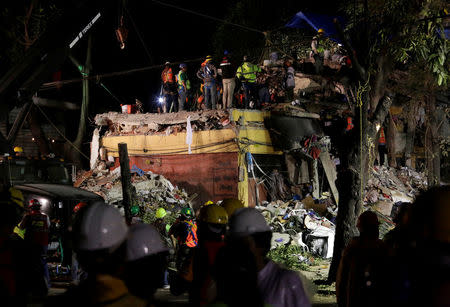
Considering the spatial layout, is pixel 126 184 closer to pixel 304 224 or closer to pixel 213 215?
pixel 304 224

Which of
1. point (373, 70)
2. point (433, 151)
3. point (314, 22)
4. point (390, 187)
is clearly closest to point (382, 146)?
point (390, 187)

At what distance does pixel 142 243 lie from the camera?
239 cm

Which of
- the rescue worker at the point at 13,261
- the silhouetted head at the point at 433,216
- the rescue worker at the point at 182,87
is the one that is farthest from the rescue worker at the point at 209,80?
the silhouetted head at the point at 433,216

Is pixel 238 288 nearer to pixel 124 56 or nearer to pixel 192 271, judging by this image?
pixel 192 271

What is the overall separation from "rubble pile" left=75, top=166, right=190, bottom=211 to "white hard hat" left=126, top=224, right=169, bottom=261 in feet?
44.8

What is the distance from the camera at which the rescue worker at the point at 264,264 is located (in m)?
2.35

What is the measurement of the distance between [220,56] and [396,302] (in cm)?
2474

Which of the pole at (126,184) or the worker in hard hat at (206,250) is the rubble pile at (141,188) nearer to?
the pole at (126,184)

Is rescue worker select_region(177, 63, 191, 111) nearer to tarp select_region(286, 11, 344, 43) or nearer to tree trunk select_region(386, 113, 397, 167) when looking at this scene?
tarp select_region(286, 11, 344, 43)

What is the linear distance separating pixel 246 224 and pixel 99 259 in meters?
0.88

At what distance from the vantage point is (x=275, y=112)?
18.4 meters

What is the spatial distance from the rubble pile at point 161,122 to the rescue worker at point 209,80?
54 cm

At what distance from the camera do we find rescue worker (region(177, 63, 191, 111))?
18.7 meters

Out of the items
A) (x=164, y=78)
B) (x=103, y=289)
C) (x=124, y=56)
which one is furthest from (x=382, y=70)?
(x=124, y=56)
